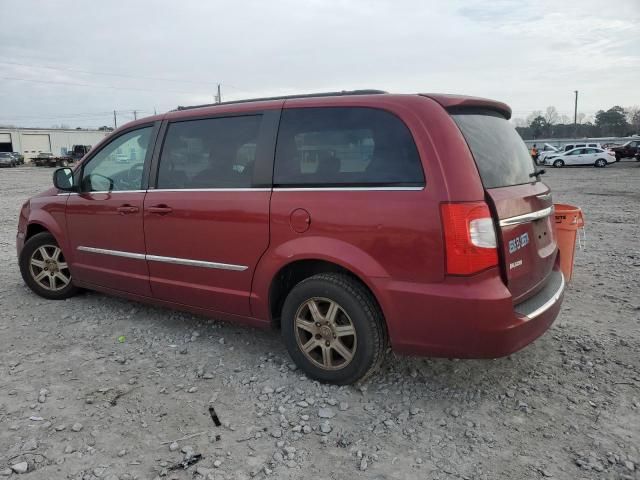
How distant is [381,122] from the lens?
9.95ft

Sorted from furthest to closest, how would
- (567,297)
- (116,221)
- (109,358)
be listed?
(567,297)
(116,221)
(109,358)

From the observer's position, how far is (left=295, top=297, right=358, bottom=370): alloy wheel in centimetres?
319

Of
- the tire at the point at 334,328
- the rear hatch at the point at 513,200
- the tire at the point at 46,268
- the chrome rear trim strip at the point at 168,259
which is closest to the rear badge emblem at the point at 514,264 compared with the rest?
the rear hatch at the point at 513,200

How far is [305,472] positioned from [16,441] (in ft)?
5.28

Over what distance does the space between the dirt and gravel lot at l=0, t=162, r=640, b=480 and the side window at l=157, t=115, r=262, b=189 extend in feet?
4.32

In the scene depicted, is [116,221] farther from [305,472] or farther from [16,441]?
[305,472]

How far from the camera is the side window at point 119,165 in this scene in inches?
168

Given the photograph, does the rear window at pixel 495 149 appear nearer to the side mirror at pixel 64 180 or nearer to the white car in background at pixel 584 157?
the side mirror at pixel 64 180

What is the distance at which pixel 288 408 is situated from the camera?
121 inches

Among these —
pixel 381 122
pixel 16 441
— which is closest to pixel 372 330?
pixel 381 122

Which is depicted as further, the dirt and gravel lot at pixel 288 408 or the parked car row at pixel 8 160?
the parked car row at pixel 8 160

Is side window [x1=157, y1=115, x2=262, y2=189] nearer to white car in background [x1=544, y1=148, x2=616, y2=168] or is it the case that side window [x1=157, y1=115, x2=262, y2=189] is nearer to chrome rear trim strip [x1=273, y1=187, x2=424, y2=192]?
chrome rear trim strip [x1=273, y1=187, x2=424, y2=192]

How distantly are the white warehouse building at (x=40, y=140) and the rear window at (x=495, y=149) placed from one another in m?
68.7

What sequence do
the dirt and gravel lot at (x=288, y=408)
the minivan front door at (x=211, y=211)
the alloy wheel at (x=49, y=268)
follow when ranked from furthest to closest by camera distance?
the alloy wheel at (x=49, y=268), the minivan front door at (x=211, y=211), the dirt and gravel lot at (x=288, y=408)
